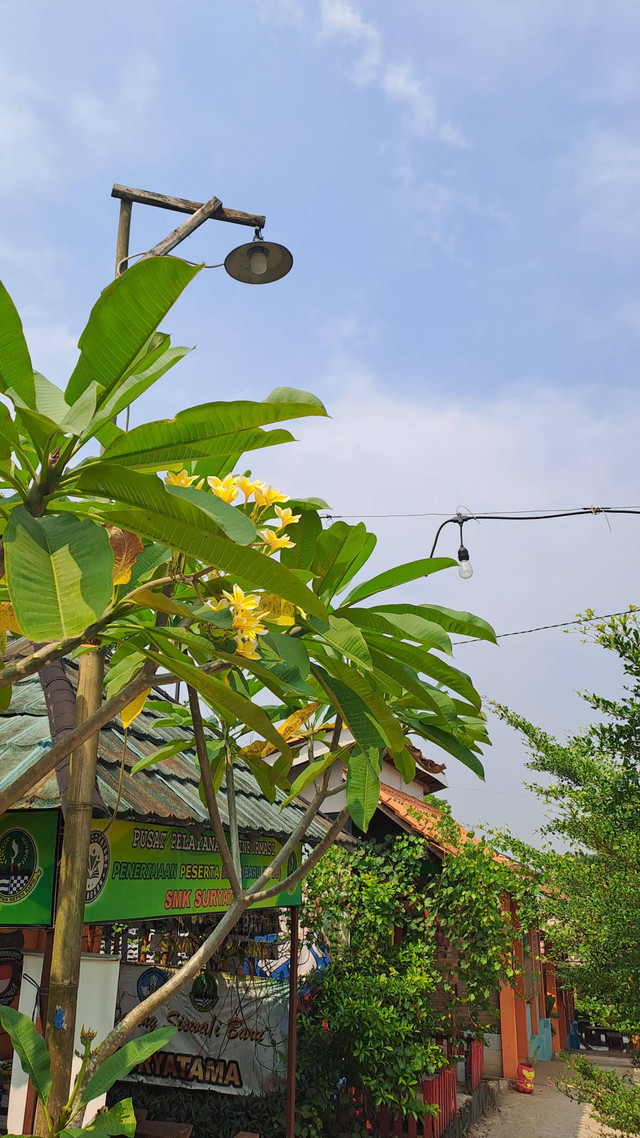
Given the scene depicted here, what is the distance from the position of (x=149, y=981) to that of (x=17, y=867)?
13.8ft

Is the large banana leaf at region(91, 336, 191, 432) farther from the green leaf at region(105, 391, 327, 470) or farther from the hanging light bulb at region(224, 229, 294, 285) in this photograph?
the hanging light bulb at region(224, 229, 294, 285)

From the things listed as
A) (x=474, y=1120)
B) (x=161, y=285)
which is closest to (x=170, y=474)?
(x=161, y=285)

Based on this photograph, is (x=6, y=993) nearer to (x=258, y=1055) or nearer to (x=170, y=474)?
(x=258, y=1055)

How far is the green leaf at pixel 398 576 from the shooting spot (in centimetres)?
238

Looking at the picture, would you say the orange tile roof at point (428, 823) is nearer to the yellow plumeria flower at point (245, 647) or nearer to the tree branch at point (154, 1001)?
the tree branch at point (154, 1001)

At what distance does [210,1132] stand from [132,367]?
270 inches

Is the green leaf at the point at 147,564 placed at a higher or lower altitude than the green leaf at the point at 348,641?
higher

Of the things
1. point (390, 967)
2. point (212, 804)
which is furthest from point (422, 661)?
point (390, 967)

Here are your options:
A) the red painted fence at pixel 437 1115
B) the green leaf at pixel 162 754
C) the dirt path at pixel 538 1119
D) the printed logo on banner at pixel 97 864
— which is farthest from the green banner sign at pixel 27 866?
the dirt path at pixel 538 1119

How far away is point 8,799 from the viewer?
71.7 inches

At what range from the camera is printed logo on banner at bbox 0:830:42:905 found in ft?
9.13

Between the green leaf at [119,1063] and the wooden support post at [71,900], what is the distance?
12 centimetres

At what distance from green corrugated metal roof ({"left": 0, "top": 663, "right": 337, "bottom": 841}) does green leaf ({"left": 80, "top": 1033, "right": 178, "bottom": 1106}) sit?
75 centimetres

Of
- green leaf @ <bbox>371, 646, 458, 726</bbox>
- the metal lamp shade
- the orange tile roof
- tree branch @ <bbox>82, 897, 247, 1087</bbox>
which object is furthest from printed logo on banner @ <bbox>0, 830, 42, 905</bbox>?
the orange tile roof
